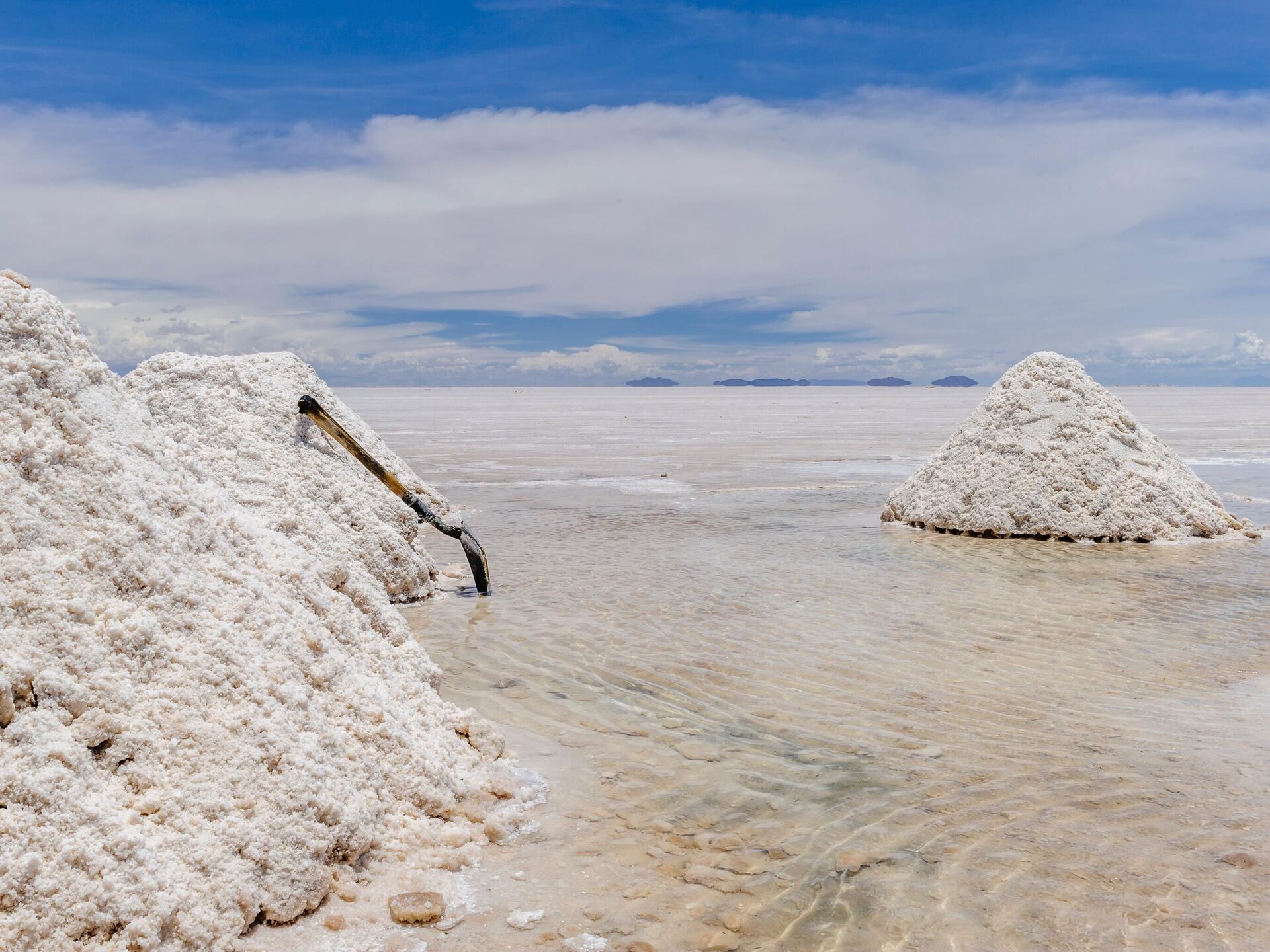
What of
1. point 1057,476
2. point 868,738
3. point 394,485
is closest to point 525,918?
point 868,738

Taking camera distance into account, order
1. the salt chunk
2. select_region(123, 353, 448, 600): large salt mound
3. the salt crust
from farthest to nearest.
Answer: select_region(123, 353, 448, 600): large salt mound → the salt chunk → the salt crust

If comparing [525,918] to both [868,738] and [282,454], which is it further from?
[282,454]

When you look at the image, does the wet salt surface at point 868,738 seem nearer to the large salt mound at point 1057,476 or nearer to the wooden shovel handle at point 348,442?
the large salt mound at point 1057,476

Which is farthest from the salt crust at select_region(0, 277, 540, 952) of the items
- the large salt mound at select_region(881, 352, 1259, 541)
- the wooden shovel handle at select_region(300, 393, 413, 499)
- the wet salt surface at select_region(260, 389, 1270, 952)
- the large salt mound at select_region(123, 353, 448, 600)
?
the large salt mound at select_region(881, 352, 1259, 541)

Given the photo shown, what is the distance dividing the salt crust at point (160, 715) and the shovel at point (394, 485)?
10.8 ft

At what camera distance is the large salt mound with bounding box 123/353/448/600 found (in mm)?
6918

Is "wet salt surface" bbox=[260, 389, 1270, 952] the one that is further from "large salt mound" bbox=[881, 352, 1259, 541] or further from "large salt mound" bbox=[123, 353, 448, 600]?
"large salt mound" bbox=[123, 353, 448, 600]

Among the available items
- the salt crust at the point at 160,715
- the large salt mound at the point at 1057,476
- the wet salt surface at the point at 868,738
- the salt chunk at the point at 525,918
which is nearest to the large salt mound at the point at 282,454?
the wet salt surface at the point at 868,738

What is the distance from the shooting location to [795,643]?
20.7ft

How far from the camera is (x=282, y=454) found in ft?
23.8

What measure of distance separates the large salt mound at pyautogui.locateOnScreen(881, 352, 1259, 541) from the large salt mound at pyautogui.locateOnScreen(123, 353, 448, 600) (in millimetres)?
6209

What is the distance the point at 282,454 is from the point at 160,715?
173 inches

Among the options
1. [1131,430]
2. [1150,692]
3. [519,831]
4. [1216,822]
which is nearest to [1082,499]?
[1131,430]

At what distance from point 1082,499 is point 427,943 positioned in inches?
368
